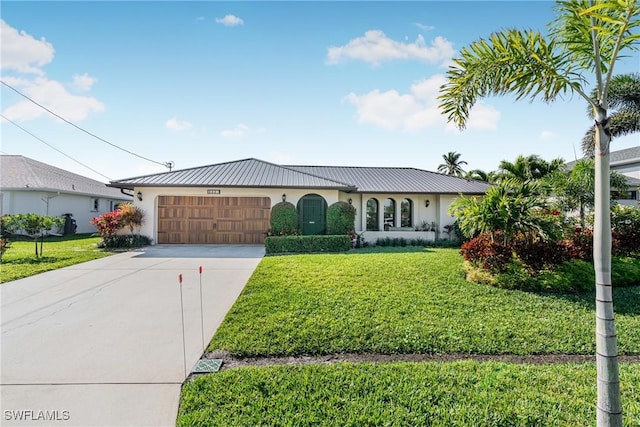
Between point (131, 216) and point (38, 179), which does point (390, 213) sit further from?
point (38, 179)

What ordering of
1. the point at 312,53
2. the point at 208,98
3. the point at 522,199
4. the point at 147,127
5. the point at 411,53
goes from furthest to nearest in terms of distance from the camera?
the point at 147,127 < the point at 208,98 < the point at 312,53 < the point at 411,53 < the point at 522,199

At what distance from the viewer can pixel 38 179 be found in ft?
64.8

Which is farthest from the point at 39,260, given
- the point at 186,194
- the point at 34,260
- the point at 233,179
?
the point at 233,179

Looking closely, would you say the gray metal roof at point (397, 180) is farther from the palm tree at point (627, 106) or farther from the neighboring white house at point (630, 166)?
the neighboring white house at point (630, 166)

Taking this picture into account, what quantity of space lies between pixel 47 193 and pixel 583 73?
25.8m

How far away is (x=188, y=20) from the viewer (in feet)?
30.4

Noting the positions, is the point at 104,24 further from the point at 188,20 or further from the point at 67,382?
the point at 67,382

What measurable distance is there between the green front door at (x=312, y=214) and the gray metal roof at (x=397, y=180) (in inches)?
102

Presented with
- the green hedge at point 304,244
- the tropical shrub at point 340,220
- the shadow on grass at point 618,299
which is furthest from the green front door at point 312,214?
the shadow on grass at point 618,299

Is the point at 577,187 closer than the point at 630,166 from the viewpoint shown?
Yes

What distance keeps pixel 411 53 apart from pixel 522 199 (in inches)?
196

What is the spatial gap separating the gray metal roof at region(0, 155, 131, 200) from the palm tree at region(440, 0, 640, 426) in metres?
22.2

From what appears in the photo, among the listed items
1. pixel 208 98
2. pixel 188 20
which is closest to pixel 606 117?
pixel 188 20
